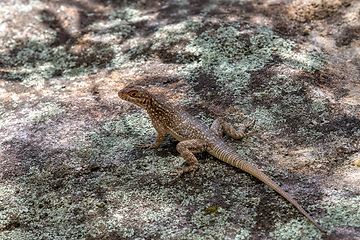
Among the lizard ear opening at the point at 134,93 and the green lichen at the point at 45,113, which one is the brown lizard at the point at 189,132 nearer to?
the lizard ear opening at the point at 134,93

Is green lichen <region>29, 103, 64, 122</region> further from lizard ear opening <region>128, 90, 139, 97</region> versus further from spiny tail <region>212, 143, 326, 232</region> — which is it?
spiny tail <region>212, 143, 326, 232</region>

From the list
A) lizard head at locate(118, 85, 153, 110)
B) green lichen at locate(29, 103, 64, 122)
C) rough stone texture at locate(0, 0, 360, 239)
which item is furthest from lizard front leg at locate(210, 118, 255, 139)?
green lichen at locate(29, 103, 64, 122)

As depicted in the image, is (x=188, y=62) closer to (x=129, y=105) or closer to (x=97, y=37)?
(x=129, y=105)

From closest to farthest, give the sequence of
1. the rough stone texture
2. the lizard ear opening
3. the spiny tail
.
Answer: the spiny tail < the rough stone texture < the lizard ear opening

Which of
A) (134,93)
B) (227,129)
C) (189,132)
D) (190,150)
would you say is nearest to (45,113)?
(134,93)

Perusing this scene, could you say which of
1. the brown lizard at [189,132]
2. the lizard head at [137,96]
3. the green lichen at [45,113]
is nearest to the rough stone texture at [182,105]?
the green lichen at [45,113]

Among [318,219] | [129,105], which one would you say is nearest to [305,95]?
[318,219]

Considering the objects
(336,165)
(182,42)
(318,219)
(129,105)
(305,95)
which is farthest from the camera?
(182,42)
